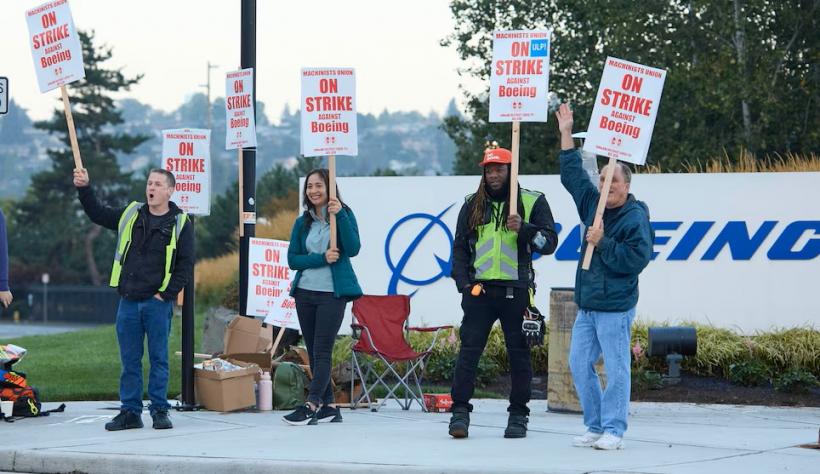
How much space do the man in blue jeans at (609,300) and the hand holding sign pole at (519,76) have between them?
1112 millimetres

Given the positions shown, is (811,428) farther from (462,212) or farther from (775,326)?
(775,326)

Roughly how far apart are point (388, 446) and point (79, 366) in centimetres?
966

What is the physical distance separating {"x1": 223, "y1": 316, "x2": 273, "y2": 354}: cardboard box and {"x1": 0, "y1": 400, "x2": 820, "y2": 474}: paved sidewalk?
40.3 inches

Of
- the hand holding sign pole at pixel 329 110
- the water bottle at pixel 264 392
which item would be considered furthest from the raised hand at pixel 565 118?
the water bottle at pixel 264 392

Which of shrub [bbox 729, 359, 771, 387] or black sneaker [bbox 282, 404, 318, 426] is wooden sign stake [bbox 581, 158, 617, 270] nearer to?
black sneaker [bbox 282, 404, 318, 426]

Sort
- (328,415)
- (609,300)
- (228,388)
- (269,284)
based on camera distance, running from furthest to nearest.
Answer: (269,284) < (228,388) < (328,415) < (609,300)

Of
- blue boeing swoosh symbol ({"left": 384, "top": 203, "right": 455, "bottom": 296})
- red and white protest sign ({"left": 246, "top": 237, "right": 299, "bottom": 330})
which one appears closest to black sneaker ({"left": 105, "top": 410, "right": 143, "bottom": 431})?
red and white protest sign ({"left": 246, "top": 237, "right": 299, "bottom": 330})

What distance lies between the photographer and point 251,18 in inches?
498

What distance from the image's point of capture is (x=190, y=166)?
12031 millimetres

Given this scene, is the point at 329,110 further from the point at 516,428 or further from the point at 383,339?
the point at 516,428

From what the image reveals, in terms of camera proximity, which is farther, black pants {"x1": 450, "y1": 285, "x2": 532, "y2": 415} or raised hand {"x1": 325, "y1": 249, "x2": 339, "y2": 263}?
raised hand {"x1": 325, "y1": 249, "x2": 339, "y2": 263}

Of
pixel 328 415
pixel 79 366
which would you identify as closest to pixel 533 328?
pixel 328 415

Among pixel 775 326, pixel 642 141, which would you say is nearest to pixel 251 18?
pixel 642 141

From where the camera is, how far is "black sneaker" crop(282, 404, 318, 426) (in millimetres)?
10898
